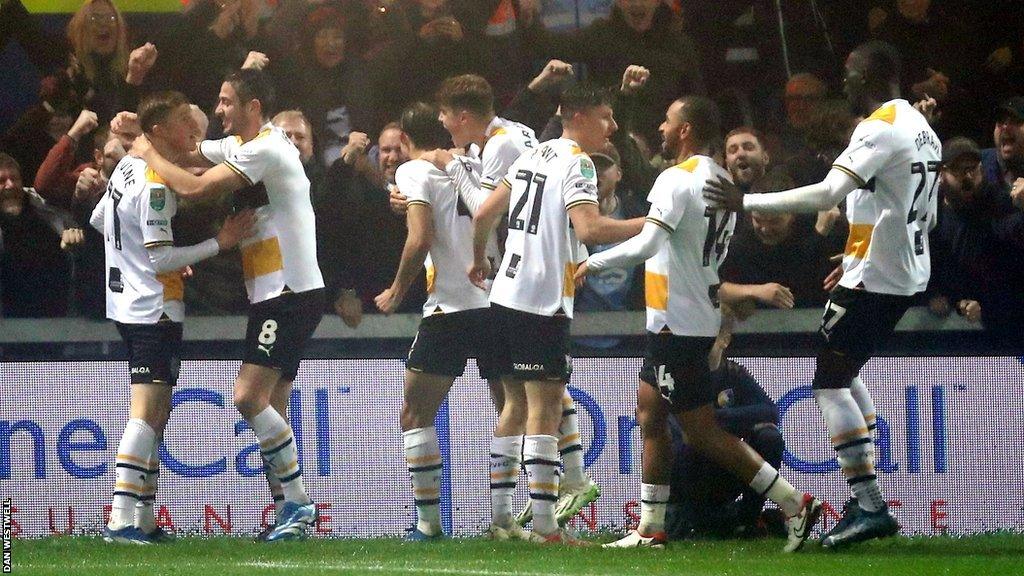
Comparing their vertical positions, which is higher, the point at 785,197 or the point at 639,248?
the point at 785,197

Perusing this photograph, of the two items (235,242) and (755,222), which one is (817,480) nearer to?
(755,222)

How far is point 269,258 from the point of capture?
22.9ft

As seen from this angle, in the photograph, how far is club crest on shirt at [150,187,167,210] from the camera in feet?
22.7

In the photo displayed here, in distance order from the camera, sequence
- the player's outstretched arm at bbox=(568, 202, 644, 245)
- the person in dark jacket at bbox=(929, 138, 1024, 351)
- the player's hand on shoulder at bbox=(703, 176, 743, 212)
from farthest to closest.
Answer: the person in dark jacket at bbox=(929, 138, 1024, 351) → the player's outstretched arm at bbox=(568, 202, 644, 245) → the player's hand on shoulder at bbox=(703, 176, 743, 212)

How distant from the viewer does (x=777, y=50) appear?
9.02 m

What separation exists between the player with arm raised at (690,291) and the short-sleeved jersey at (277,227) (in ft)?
4.36

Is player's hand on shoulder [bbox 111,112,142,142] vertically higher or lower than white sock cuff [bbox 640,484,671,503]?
higher

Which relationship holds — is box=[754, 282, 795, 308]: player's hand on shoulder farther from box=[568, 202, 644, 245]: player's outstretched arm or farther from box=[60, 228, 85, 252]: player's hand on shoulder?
box=[60, 228, 85, 252]: player's hand on shoulder

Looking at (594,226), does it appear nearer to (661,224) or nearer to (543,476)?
(661,224)

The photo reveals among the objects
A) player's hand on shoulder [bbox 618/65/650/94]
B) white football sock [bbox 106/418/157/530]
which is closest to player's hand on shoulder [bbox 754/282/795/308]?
player's hand on shoulder [bbox 618/65/650/94]

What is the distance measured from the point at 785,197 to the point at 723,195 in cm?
28

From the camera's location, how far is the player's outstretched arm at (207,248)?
6914 mm

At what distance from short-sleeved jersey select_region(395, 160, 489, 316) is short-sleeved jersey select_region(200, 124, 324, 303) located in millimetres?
483

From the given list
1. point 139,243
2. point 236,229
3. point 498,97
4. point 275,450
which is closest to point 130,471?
point 275,450
